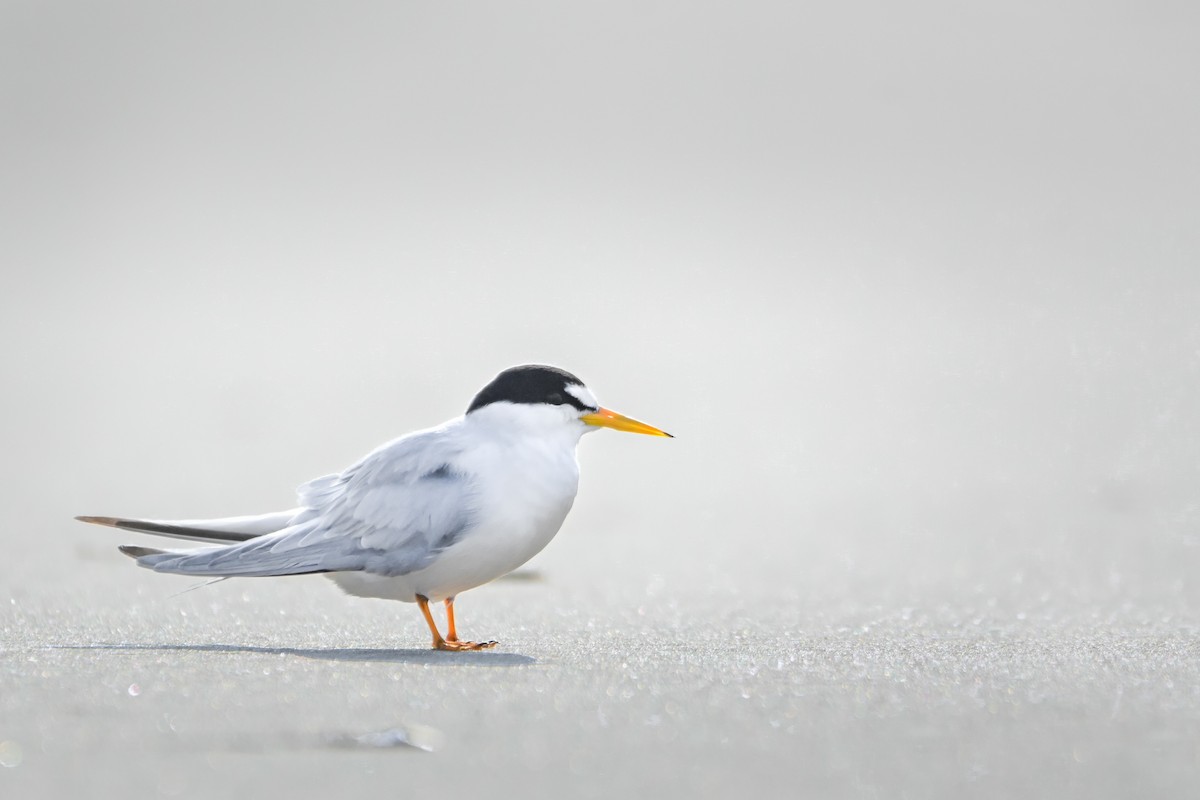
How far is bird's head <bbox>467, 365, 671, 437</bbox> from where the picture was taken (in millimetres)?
3738

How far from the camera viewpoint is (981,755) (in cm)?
209

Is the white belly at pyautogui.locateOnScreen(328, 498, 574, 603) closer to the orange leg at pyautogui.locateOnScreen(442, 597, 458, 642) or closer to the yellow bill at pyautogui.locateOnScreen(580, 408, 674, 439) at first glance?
the orange leg at pyautogui.locateOnScreen(442, 597, 458, 642)

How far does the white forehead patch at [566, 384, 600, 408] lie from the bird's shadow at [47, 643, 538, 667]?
35.2 inches

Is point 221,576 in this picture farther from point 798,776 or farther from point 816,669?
point 798,776

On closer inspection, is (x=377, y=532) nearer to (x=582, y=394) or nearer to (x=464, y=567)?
(x=464, y=567)

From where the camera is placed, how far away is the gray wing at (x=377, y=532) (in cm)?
343

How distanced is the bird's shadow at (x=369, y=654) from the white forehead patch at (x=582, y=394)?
0.90 meters

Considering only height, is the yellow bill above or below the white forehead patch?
below

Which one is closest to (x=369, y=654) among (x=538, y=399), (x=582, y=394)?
(x=538, y=399)

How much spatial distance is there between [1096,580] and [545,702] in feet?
8.04

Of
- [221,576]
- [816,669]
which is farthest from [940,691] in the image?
[221,576]

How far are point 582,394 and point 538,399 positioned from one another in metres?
0.14

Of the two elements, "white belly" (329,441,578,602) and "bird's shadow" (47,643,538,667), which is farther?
"white belly" (329,441,578,602)

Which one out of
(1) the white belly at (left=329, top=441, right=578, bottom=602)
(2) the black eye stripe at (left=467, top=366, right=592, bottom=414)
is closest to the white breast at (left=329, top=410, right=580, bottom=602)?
(1) the white belly at (left=329, top=441, right=578, bottom=602)
